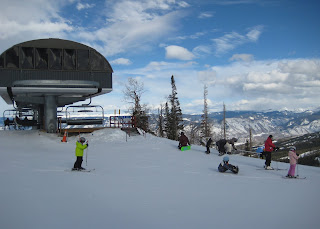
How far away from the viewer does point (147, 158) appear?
15742mm

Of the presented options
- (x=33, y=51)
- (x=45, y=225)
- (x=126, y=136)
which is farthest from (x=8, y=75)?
(x=45, y=225)

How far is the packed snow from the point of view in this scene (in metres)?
6.11

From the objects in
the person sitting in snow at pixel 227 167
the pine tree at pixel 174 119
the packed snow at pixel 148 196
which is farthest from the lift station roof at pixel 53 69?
the pine tree at pixel 174 119

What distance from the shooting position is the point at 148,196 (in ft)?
26.2

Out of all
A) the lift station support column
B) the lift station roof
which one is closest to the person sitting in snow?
the lift station roof

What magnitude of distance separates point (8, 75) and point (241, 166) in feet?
61.9

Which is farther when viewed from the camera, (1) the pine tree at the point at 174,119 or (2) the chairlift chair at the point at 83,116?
(1) the pine tree at the point at 174,119

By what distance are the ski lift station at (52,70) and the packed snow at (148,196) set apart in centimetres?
960

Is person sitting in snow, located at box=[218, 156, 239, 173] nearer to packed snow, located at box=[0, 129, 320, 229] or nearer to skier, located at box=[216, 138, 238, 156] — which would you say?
packed snow, located at box=[0, 129, 320, 229]

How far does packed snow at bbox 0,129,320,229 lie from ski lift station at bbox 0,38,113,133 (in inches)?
378

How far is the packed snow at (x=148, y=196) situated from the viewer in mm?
6113

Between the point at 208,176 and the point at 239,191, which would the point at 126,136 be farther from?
the point at 239,191

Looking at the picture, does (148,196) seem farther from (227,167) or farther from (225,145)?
(225,145)

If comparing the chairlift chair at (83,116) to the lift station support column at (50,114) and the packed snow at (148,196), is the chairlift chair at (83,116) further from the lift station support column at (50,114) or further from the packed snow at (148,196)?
the packed snow at (148,196)
